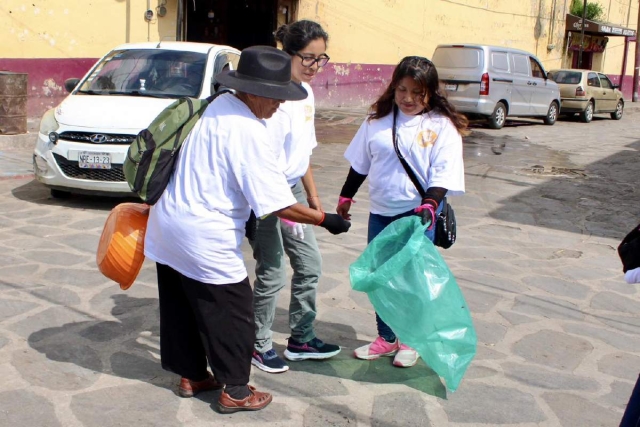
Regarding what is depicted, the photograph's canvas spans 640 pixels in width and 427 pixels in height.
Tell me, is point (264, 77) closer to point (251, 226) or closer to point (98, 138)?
point (251, 226)

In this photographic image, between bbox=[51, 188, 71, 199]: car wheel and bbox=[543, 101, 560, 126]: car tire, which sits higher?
bbox=[543, 101, 560, 126]: car tire

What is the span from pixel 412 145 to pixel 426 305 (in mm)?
863

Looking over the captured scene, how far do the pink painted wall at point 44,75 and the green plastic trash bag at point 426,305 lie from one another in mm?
11490

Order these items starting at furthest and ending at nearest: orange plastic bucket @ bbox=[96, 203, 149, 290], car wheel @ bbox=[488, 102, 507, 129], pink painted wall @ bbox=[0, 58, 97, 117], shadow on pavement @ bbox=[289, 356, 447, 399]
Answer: car wheel @ bbox=[488, 102, 507, 129] < pink painted wall @ bbox=[0, 58, 97, 117] < shadow on pavement @ bbox=[289, 356, 447, 399] < orange plastic bucket @ bbox=[96, 203, 149, 290]

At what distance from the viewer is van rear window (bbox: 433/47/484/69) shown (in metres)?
16.8

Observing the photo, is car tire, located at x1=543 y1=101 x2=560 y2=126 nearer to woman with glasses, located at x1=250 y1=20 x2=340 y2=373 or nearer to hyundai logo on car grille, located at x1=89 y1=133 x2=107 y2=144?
hyundai logo on car grille, located at x1=89 y1=133 x2=107 y2=144

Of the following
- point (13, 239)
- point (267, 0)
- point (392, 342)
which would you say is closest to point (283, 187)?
point (392, 342)

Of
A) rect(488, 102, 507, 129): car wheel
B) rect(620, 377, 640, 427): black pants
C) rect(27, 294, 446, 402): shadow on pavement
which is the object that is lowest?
rect(27, 294, 446, 402): shadow on pavement

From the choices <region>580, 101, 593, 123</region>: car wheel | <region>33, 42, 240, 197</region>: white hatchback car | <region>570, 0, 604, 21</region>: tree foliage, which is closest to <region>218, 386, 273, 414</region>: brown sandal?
Answer: <region>33, 42, 240, 197</region>: white hatchback car

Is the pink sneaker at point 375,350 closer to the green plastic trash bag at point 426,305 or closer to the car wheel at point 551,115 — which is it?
the green plastic trash bag at point 426,305

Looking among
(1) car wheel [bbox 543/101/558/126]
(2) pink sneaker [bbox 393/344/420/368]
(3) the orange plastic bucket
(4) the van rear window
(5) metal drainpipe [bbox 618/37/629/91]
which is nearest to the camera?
(3) the orange plastic bucket

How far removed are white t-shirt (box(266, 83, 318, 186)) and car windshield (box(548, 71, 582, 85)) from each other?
18.7 metres

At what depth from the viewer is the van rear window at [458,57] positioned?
1683 centimetres

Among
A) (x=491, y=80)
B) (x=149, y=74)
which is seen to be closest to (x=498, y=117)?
(x=491, y=80)
